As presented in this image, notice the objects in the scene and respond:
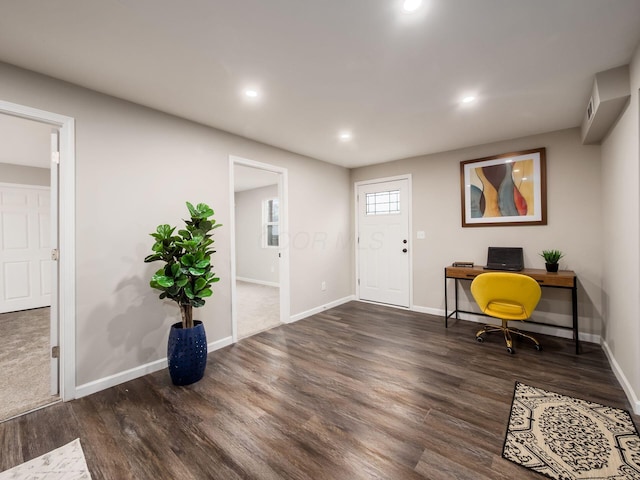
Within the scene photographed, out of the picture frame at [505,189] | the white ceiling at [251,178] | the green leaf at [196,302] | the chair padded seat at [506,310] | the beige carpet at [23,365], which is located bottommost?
the beige carpet at [23,365]

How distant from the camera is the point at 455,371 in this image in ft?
8.27

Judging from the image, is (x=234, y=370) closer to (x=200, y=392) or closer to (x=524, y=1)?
(x=200, y=392)

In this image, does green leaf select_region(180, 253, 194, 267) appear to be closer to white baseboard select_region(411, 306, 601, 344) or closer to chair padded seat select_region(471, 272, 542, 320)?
chair padded seat select_region(471, 272, 542, 320)

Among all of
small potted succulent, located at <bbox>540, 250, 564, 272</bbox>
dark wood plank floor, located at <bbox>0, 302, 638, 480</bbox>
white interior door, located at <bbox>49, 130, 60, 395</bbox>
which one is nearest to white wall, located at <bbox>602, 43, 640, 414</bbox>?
dark wood plank floor, located at <bbox>0, 302, 638, 480</bbox>

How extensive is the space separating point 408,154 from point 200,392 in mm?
3961

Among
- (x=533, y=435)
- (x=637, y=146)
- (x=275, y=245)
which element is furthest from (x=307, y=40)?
(x=275, y=245)

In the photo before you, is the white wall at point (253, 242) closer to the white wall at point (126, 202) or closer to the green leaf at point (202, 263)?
the white wall at point (126, 202)

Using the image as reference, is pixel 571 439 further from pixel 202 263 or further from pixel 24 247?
pixel 24 247

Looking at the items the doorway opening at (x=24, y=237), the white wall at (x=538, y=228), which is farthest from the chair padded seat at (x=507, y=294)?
the doorway opening at (x=24, y=237)

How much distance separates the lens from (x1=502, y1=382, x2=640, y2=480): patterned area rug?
1.46 m

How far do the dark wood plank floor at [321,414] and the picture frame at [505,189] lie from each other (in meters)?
1.54

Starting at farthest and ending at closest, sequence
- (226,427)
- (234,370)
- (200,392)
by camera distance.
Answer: (234,370) → (200,392) → (226,427)

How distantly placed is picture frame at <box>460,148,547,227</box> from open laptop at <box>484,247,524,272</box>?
1.15 ft

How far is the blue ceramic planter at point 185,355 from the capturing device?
2303mm
